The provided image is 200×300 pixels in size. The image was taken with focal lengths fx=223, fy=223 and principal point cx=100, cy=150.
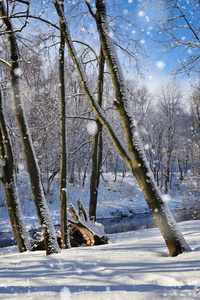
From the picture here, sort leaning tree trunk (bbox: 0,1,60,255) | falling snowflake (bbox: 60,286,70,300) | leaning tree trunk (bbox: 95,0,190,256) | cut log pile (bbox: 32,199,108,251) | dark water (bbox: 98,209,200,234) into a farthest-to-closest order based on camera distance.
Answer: dark water (bbox: 98,209,200,234) < cut log pile (bbox: 32,199,108,251) < leaning tree trunk (bbox: 0,1,60,255) < leaning tree trunk (bbox: 95,0,190,256) < falling snowflake (bbox: 60,286,70,300)

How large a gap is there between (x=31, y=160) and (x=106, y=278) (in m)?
3.18

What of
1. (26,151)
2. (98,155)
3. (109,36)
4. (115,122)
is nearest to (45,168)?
(115,122)

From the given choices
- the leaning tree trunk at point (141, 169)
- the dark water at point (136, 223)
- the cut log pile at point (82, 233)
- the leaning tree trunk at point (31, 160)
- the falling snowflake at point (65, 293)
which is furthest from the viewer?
the dark water at point (136, 223)

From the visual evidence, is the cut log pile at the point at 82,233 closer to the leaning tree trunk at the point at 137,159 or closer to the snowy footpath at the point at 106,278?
the snowy footpath at the point at 106,278

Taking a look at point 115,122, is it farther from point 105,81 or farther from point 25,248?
point 25,248

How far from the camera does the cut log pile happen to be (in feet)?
21.8

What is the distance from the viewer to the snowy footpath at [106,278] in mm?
2039

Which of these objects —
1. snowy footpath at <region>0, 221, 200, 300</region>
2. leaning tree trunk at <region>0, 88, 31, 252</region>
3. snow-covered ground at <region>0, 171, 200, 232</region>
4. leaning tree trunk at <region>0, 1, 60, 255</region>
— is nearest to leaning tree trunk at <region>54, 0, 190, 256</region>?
snowy footpath at <region>0, 221, 200, 300</region>

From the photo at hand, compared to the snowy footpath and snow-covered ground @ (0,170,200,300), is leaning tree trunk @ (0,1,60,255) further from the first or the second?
the snowy footpath

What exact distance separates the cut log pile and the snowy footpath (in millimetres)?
3476

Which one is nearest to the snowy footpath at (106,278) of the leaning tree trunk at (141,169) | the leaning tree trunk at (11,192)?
the leaning tree trunk at (141,169)

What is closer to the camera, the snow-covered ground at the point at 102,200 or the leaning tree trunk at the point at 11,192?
the leaning tree trunk at the point at 11,192

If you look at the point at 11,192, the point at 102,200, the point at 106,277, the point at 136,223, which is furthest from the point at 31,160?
the point at 102,200

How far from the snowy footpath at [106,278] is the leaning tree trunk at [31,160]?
1351mm
